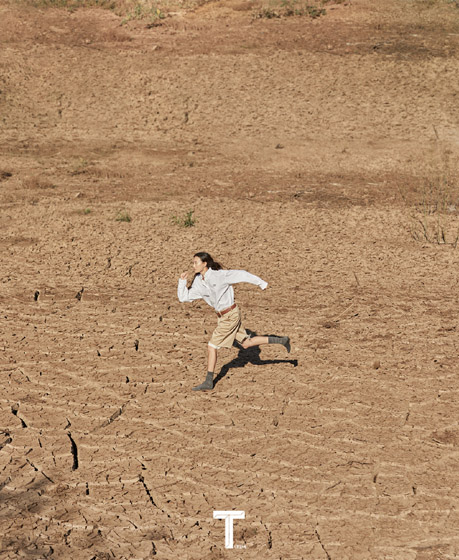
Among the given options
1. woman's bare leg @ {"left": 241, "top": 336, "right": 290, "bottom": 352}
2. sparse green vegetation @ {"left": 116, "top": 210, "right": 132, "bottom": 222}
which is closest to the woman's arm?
woman's bare leg @ {"left": 241, "top": 336, "right": 290, "bottom": 352}

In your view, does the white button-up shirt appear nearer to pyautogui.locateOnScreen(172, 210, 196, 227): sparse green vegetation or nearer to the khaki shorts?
the khaki shorts

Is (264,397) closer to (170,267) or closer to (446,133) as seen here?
(170,267)

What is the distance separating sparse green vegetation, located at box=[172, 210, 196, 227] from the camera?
11617 millimetres

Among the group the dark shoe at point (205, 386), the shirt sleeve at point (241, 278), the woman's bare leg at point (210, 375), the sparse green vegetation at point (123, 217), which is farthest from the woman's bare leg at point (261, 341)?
the sparse green vegetation at point (123, 217)

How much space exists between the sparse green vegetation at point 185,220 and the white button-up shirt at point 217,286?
15.3 feet

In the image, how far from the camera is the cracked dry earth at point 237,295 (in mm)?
5461

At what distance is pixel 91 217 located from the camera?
12.0 metres

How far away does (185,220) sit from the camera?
1173 centimetres

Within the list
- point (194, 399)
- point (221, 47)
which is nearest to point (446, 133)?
point (221, 47)

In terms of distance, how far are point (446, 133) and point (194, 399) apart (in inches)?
467

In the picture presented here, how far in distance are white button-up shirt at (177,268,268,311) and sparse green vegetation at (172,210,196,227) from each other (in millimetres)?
4672

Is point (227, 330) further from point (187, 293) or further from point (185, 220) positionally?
point (185, 220)

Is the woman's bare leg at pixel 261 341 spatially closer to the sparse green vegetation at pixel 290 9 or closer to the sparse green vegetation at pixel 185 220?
the sparse green vegetation at pixel 185 220

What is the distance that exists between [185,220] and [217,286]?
5.01 metres
